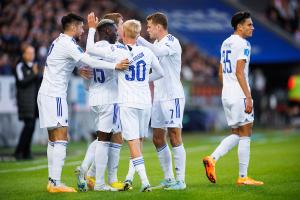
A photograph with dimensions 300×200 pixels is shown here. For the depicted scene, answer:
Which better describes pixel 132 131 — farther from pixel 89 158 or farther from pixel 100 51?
pixel 100 51

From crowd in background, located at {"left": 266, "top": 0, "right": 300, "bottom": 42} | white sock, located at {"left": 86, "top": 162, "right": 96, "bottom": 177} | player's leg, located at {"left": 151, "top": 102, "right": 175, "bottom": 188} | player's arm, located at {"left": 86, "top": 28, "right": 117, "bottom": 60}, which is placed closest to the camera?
player's arm, located at {"left": 86, "top": 28, "right": 117, "bottom": 60}

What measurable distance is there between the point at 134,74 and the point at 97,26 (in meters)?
0.94

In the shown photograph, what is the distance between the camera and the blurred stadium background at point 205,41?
1008 inches

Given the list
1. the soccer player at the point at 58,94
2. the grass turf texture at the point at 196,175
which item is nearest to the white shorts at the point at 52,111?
the soccer player at the point at 58,94

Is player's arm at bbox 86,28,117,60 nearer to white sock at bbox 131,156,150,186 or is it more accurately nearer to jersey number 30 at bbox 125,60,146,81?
jersey number 30 at bbox 125,60,146,81

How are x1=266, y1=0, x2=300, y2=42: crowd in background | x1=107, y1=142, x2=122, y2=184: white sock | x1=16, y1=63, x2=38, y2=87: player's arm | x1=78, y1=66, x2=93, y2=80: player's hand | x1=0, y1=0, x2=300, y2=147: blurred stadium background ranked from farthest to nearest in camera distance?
x1=266, y1=0, x2=300, y2=42: crowd in background
x1=0, y1=0, x2=300, y2=147: blurred stadium background
x1=16, y1=63, x2=38, y2=87: player's arm
x1=107, y1=142, x2=122, y2=184: white sock
x1=78, y1=66, x2=93, y2=80: player's hand

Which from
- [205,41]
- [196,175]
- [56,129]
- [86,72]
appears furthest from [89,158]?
[205,41]

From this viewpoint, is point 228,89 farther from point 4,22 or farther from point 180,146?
point 4,22

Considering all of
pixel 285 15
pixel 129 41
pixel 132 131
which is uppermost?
→ pixel 285 15

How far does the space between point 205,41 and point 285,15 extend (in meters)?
3.94

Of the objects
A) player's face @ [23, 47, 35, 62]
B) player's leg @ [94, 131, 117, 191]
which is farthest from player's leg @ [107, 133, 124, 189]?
player's face @ [23, 47, 35, 62]

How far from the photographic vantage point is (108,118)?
1132 cm

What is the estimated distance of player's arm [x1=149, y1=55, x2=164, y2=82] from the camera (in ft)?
36.4

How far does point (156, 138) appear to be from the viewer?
38.8 feet
